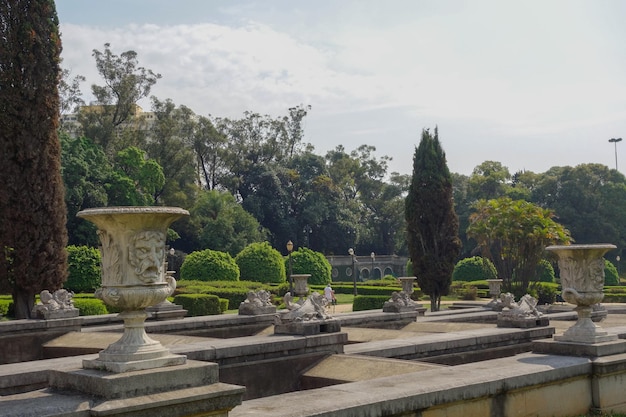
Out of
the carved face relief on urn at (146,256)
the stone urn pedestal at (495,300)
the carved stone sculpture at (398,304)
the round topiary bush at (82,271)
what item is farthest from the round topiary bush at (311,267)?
the carved face relief on urn at (146,256)

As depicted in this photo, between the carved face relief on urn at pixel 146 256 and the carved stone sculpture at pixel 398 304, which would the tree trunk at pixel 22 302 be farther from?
the carved face relief on urn at pixel 146 256

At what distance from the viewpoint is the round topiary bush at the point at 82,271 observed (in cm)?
3084

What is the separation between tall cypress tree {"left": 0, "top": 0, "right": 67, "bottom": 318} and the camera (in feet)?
67.1

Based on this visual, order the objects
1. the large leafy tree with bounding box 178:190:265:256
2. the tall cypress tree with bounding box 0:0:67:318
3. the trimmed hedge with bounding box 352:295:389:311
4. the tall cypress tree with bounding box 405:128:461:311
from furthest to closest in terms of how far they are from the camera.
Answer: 1. the large leafy tree with bounding box 178:190:265:256
2. the tall cypress tree with bounding box 405:128:461:311
3. the trimmed hedge with bounding box 352:295:389:311
4. the tall cypress tree with bounding box 0:0:67:318

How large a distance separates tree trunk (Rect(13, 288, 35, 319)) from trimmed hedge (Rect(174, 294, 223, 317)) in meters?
A: 5.48

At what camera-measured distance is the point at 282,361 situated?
32.1 ft

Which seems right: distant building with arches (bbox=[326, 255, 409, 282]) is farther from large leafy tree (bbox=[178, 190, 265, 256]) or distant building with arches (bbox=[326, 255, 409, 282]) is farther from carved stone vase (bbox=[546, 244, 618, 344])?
carved stone vase (bbox=[546, 244, 618, 344])

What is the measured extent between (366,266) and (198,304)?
40.5 meters

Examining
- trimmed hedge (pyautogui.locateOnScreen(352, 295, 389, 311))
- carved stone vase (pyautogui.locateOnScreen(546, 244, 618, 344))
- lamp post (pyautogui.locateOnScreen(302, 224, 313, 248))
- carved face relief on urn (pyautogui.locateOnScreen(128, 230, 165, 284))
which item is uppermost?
lamp post (pyautogui.locateOnScreen(302, 224, 313, 248))

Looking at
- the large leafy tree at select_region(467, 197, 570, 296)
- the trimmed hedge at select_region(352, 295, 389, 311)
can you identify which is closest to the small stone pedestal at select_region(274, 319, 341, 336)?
the trimmed hedge at select_region(352, 295, 389, 311)

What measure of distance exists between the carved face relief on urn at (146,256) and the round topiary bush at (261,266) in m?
34.8

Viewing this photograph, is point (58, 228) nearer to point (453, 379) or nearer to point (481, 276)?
point (453, 379)

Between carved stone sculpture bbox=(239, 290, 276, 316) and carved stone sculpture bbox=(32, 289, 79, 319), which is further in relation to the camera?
carved stone sculpture bbox=(239, 290, 276, 316)

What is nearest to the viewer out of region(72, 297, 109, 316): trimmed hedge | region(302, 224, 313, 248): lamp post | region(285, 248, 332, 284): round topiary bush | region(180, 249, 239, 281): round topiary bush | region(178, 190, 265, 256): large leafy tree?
region(72, 297, 109, 316): trimmed hedge
